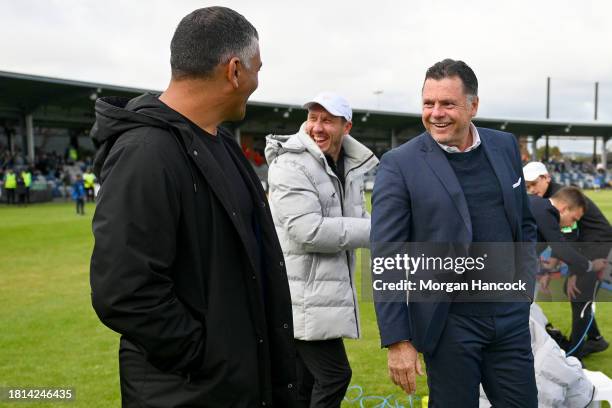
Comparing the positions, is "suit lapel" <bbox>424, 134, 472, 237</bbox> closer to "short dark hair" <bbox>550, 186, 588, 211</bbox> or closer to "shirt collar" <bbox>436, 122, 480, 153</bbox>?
"shirt collar" <bbox>436, 122, 480, 153</bbox>

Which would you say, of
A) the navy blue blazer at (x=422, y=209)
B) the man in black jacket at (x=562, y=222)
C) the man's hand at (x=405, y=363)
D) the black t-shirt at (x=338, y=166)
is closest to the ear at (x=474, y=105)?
the navy blue blazer at (x=422, y=209)

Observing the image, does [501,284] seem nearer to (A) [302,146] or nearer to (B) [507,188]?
(B) [507,188]

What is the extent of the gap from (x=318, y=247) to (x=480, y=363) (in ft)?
3.55

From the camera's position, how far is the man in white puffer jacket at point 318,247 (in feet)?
11.1

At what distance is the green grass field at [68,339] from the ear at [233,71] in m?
3.18

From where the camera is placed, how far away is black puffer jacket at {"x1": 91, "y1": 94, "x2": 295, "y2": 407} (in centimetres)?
169

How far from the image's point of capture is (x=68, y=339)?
20.0ft

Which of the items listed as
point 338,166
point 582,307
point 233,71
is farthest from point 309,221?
point 582,307

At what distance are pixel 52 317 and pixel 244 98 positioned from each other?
586cm

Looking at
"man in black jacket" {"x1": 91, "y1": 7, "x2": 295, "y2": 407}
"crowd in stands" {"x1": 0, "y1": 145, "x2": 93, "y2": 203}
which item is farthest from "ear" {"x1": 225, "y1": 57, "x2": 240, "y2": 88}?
"crowd in stands" {"x1": 0, "y1": 145, "x2": 93, "y2": 203}

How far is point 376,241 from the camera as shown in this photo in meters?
2.78

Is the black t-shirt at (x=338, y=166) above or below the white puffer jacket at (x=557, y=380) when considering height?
above

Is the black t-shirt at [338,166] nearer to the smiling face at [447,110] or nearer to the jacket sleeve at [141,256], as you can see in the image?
the smiling face at [447,110]

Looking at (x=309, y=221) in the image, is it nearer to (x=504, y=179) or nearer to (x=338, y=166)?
(x=338, y=166)
